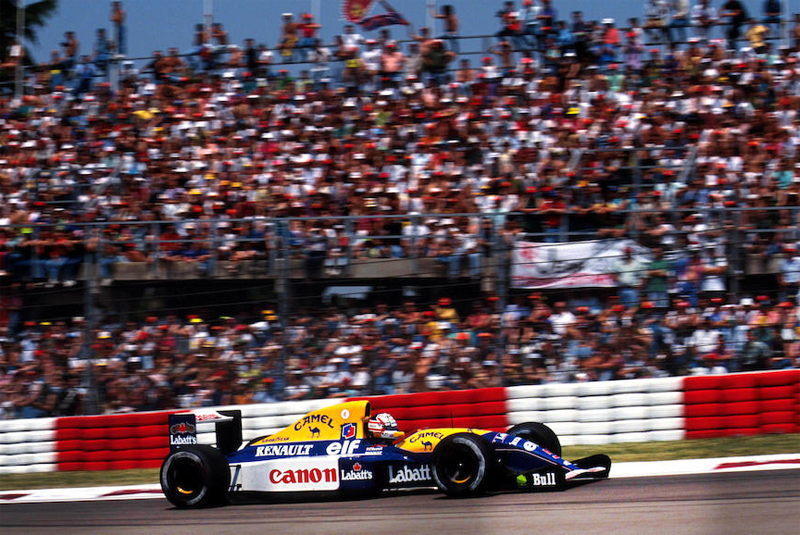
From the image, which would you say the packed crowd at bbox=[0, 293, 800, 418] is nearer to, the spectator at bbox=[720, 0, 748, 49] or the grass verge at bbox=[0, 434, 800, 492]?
the grass verge at bbox=[0, 434, 800, 492]

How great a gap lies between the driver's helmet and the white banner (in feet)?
9.30

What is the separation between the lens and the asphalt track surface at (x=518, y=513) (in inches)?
235

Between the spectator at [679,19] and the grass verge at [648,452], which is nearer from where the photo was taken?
the grass verge at [648,452]

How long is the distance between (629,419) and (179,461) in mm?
4389

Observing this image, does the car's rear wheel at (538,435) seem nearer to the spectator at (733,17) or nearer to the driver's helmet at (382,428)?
the driver's helmet at (382,428)

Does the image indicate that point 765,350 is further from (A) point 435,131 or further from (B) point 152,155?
(B) point 152,155

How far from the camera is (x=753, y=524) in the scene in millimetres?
5738

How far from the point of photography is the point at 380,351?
34.4ft

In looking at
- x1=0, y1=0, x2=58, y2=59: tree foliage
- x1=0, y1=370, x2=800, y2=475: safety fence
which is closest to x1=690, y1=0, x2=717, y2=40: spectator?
x1=0, y1=370, x2=800, y2=475: safety fence

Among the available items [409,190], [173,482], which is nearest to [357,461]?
[173,482]

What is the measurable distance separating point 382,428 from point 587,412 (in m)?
2.86

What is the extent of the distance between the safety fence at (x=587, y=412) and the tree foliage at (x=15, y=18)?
17.6 metres

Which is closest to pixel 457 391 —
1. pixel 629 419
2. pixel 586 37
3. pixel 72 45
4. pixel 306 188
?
pixel 629 419

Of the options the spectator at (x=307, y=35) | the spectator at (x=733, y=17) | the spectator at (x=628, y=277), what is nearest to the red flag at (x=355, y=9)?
the spectator at (x=307, y=35)
